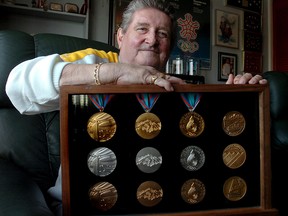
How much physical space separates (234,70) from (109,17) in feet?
4.84

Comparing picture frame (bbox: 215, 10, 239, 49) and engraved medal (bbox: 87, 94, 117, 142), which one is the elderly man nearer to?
engraved medal (bbox: 87, 94, 117, 142)

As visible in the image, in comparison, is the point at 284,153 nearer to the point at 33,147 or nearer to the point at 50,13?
the point at 33,147

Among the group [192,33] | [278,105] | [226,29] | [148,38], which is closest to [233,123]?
[148,38]

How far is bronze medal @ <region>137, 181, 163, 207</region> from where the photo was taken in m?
0.57

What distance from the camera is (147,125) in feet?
1.88

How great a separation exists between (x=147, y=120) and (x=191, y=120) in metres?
0.10

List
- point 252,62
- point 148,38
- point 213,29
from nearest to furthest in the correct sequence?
point 148,38 → point 213,29 → point 252,62

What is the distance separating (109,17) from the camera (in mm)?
2367

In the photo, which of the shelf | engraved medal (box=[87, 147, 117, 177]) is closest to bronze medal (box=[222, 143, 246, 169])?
engraved medal (box=[87, 147, 117, 177])

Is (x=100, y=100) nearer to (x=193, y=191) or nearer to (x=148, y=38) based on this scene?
(x=193, y=191)

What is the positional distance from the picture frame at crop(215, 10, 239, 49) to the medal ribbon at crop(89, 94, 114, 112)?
2.51m

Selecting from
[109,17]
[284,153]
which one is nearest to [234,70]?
[109,17]

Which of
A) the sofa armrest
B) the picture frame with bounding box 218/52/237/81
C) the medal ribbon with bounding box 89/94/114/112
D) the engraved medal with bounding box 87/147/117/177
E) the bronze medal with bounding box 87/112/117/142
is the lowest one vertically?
the sofa armrest

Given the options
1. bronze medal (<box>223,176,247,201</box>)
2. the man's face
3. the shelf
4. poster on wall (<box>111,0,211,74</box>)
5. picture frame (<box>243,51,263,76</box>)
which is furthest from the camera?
picture frame (<box>243,51,263,76</box>)
